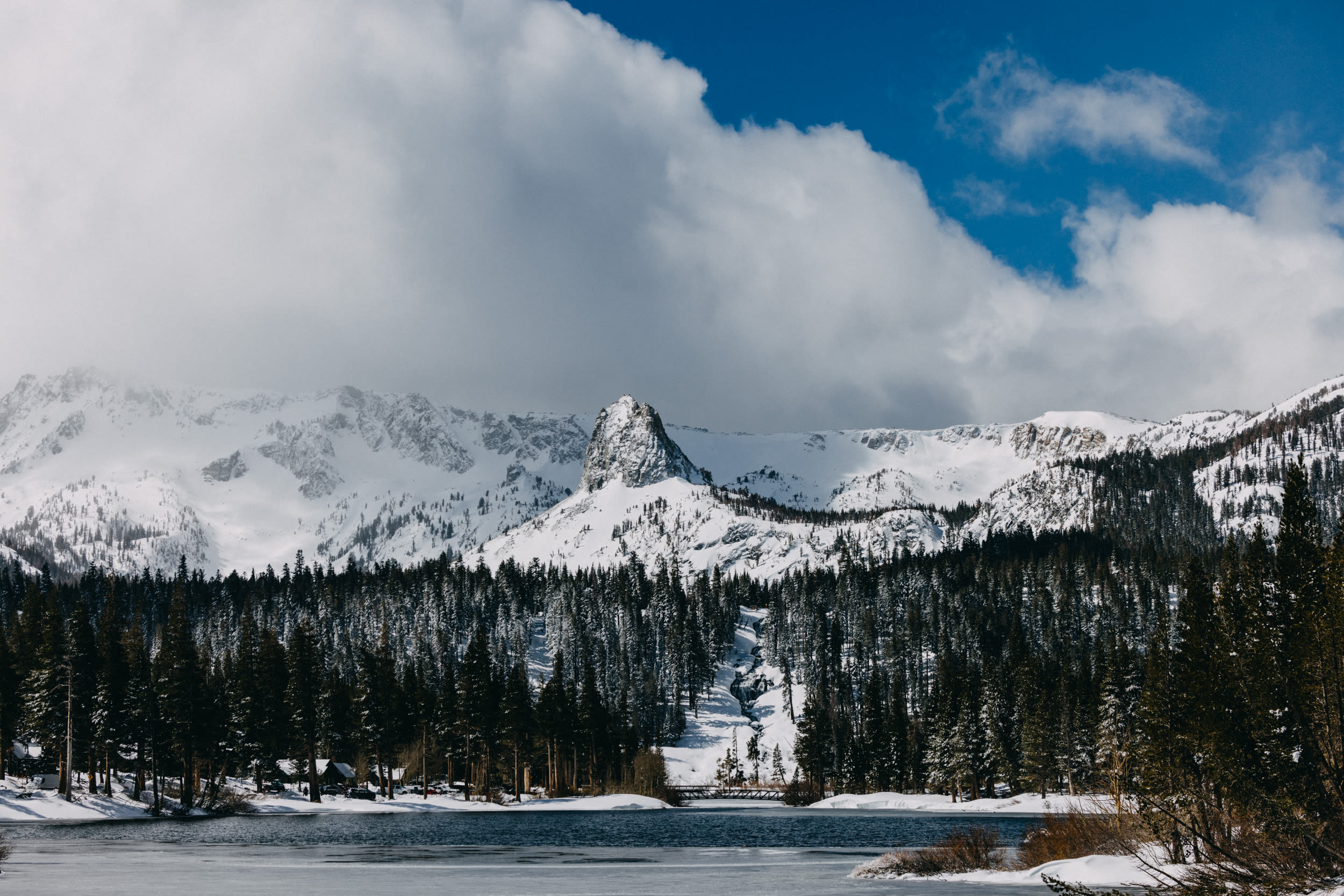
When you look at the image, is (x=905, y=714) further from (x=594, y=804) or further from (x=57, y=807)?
(x=57, y=807)

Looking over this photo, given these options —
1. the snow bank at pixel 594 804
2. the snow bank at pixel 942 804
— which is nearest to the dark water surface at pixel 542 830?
the snow bank at pixel 594 804

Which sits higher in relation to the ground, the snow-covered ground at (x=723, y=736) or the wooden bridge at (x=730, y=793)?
the snow-covered ground at (x=723, y=736)

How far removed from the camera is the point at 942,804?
112 metres

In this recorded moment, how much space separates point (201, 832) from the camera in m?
62.1

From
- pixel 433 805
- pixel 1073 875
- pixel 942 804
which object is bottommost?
pixel 942 804

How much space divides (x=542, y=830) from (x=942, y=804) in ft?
193

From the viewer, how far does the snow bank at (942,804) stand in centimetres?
10119

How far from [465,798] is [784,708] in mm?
93432

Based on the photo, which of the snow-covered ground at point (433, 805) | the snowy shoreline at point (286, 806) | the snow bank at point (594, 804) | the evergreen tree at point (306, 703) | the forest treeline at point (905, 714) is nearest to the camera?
the forest treeline at point (905, 714)

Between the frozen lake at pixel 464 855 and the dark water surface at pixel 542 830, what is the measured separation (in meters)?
0.25

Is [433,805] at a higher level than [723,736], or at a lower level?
higher

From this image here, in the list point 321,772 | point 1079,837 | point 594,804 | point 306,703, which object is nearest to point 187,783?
point 306,703

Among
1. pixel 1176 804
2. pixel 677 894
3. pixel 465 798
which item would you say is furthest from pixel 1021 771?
pixel 677 894

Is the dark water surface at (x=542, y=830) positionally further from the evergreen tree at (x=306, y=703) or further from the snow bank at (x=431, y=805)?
the evergreen tree at (x=306, y=703)
